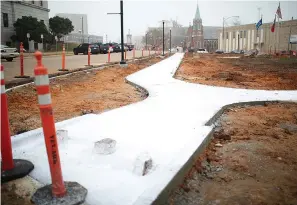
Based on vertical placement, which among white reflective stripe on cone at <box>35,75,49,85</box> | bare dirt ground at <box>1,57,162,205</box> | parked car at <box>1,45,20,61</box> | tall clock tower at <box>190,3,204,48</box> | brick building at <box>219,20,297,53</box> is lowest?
bare dirt ground at <box>1,57,162,205</box>

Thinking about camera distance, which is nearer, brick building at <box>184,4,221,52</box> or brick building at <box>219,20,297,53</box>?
brick building at <box>219,20,297,53</box>

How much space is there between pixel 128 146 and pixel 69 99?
4181 millimetres

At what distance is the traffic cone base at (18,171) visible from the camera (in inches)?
106

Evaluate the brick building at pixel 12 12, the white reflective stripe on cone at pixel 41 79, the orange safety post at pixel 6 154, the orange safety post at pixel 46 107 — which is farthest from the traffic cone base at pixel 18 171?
the brick building at pixel 12 12

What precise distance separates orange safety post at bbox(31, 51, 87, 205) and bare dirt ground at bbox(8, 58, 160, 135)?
2439 millimetres

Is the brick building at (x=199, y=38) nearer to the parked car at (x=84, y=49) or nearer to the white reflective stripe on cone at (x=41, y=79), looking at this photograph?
the parked car at (x=84, y=49)

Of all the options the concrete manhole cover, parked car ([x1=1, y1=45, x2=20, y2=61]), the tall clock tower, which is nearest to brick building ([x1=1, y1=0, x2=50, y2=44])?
parked car ([x1=1, y1=45, x2=20, y2=61])

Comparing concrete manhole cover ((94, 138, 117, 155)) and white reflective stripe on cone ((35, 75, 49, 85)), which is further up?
white reflective stripe on cone ((35, 75, 49, 85))

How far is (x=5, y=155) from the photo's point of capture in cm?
279

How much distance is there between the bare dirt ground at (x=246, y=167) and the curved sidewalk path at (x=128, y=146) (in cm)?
27

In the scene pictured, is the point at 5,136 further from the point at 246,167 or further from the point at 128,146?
the point at 246,167

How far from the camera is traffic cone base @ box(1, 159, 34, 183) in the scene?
8.82 ft

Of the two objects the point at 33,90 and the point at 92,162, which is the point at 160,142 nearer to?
the point at 92,162

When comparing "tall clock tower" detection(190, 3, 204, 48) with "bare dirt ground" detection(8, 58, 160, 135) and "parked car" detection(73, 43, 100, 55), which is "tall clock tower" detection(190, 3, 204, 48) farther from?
"bare dirt ground" detection(8, 58, 160, 135)
